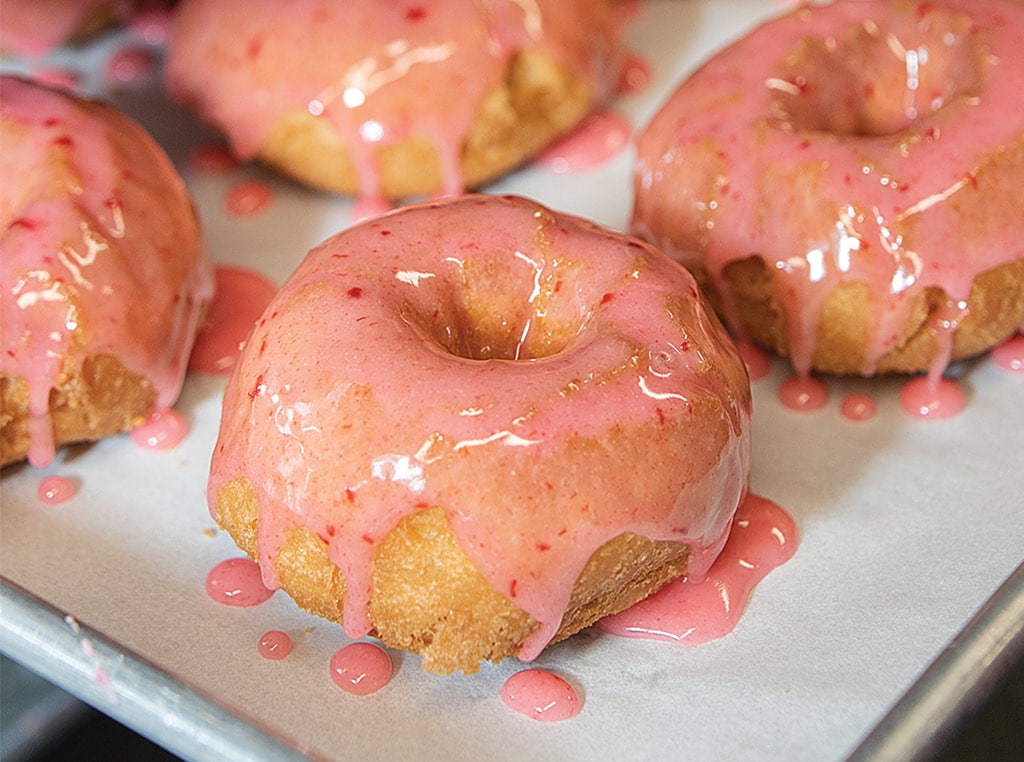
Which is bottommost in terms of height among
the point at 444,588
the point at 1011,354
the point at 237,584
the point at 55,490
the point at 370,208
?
the point at 55,490

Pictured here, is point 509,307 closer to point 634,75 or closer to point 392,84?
point 392,84

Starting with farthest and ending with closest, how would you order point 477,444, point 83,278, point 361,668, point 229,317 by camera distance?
point 229,317
point 83,278
point 361,668
point 477,444

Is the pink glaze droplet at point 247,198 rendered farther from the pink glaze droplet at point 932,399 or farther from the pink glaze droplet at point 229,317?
the pink glaze droplet at point 932,399

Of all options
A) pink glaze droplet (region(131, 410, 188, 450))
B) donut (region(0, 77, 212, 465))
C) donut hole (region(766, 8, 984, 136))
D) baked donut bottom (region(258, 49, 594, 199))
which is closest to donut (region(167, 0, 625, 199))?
baked donut bottom (region(258, 49, 594, 199))

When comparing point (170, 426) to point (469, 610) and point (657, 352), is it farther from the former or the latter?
point (657, 352)

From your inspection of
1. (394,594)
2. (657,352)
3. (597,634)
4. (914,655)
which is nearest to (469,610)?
(394,594)

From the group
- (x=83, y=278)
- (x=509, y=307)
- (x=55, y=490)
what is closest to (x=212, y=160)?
(x=83, y=278)

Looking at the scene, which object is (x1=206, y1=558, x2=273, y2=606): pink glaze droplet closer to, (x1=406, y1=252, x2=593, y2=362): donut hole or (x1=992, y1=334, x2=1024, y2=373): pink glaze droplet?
(x1=406, y1=252, x2=593, y2=362): donut hole
